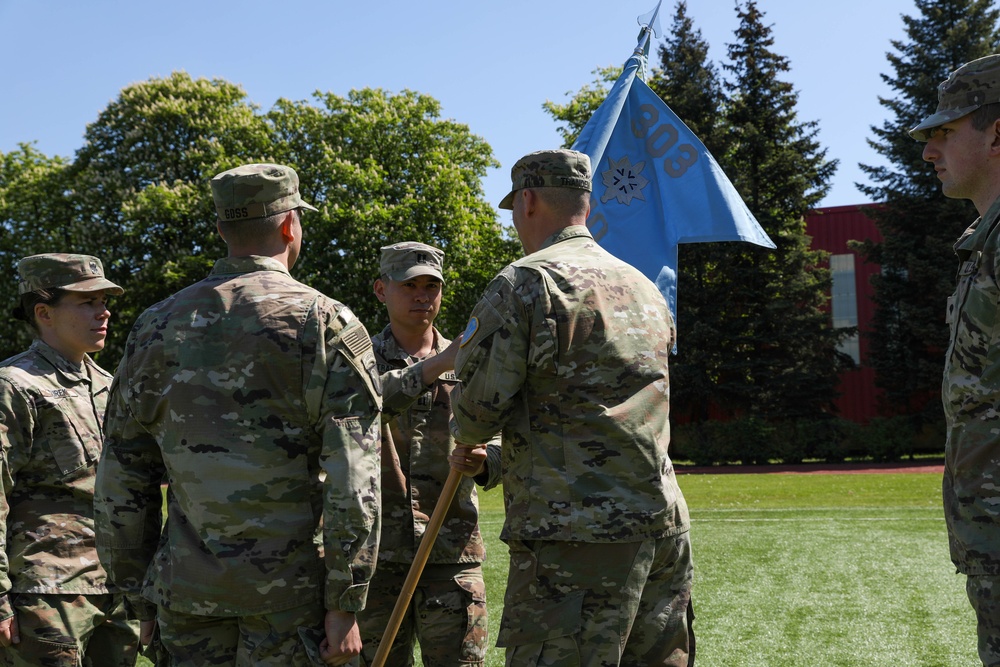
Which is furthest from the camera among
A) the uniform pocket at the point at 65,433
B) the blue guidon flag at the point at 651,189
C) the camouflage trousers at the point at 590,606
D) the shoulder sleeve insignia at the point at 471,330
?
the blue guidon flag at the point at 651,189

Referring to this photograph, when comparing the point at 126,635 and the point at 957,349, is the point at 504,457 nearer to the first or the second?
the point at 957,349

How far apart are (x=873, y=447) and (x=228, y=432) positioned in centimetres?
3010

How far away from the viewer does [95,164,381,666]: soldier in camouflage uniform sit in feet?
10.0

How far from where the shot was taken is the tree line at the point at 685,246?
1276 inches

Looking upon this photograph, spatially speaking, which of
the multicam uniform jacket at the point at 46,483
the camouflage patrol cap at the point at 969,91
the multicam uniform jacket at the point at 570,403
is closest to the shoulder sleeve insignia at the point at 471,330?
Answer: the multicam uniform jacket at the point at 570,403

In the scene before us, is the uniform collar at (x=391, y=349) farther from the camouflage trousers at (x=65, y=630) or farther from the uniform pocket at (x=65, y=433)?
the camouflage trousers at (x=65, y=630)

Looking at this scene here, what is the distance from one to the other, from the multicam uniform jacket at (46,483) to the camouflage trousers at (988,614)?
3.69 m

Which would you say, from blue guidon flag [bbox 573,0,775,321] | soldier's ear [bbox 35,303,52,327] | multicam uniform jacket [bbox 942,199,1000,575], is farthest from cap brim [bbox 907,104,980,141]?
soldier's ear [bbox 35,303,52,327]

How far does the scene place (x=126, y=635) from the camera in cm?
462

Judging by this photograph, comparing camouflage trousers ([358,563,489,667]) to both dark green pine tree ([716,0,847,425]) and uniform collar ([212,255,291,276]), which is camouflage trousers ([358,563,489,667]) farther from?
dark green pine tree ([716,0,847,425])

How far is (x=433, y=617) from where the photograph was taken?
4723 millimetres

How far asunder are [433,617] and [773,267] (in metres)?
33.6

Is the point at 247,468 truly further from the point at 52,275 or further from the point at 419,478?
the point at 52,275

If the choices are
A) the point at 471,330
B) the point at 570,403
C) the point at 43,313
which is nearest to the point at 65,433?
the point at 43,313
